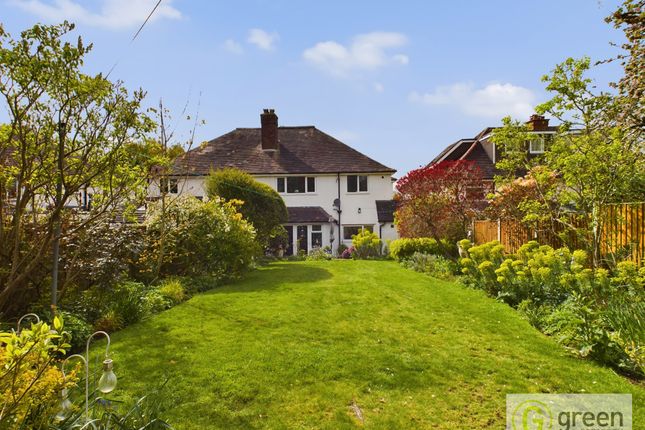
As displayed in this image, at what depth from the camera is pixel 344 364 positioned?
18.5 feet

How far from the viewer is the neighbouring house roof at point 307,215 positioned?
25.6 m

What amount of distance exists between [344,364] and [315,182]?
22.1 metres

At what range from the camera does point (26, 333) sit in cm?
239

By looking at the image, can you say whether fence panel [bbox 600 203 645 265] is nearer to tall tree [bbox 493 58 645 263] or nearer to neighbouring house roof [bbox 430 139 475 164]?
tall tree [bbox 493 58 645 263]

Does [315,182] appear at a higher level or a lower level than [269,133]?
lower

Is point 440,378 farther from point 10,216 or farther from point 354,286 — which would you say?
point 10,216

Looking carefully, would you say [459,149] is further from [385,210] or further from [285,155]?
[285,155]

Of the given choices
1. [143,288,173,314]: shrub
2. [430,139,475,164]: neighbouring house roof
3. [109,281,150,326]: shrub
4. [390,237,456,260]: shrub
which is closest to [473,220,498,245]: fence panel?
[390,237,456,260]: shrub

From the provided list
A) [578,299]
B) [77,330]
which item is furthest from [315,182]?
[77,330]

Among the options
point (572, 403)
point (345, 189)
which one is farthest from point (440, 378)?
point (345, 189)

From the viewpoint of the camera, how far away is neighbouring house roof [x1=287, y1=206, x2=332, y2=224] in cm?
2556

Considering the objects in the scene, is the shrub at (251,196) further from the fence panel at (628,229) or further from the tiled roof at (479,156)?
the tiled roof at (479,156)

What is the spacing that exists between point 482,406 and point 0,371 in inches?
177

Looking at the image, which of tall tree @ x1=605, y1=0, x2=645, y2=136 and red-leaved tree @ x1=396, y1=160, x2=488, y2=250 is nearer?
tall tree @ x1=605, y1=0, x2=645, y2=136
